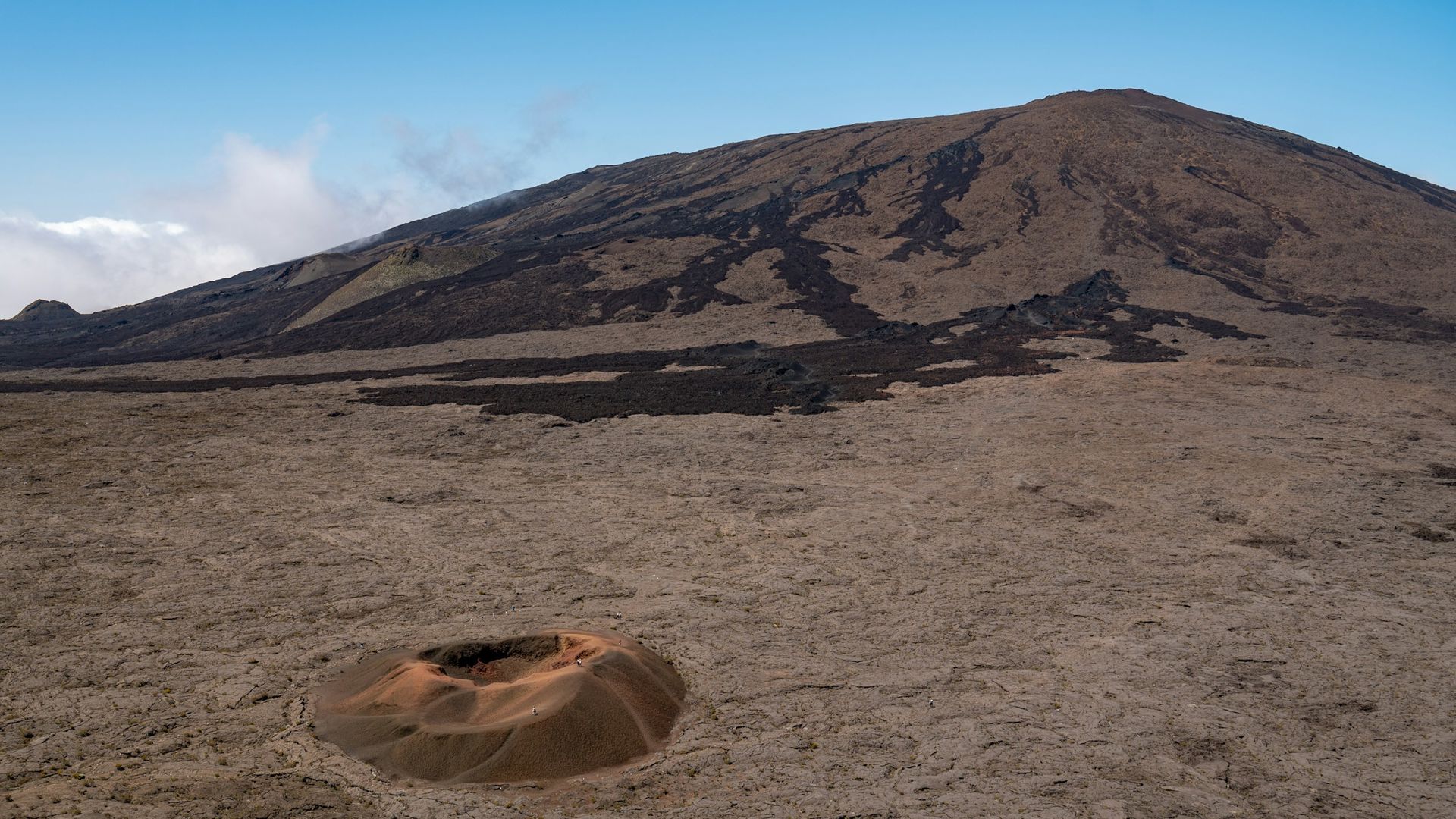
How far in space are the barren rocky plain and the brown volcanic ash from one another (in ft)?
0.94

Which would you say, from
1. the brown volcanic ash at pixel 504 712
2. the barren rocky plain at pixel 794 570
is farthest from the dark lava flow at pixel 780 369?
the brown volcanic ash at pixel 504 712

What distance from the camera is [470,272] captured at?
83.6 metres

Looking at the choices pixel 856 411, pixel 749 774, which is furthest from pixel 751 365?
pixel 749 774

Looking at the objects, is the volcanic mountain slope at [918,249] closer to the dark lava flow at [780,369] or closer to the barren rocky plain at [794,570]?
the dark lava flow at [780,369]

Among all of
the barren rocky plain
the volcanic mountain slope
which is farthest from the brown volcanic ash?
the volcanic mountain slope

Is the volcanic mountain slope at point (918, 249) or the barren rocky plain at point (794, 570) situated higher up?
the volcanic mountain slope at point (918, 249)

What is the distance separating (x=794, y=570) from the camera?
19.8 m

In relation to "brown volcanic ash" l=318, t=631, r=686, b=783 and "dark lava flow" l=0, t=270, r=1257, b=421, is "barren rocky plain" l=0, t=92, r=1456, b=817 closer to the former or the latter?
"brown volcanic ash" l=318, t=631, r=686, b=783

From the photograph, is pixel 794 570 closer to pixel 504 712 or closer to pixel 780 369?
pixel 504 712

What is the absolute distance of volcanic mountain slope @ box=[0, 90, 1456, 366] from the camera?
6894cm

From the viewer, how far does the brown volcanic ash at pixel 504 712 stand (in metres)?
11.6

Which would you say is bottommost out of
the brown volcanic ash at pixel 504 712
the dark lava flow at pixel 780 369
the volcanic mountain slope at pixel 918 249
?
the brown volcanic ash at pixel 504 712

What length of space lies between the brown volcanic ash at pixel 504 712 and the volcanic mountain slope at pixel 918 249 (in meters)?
48.7

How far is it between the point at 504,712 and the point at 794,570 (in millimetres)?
A: 8626
